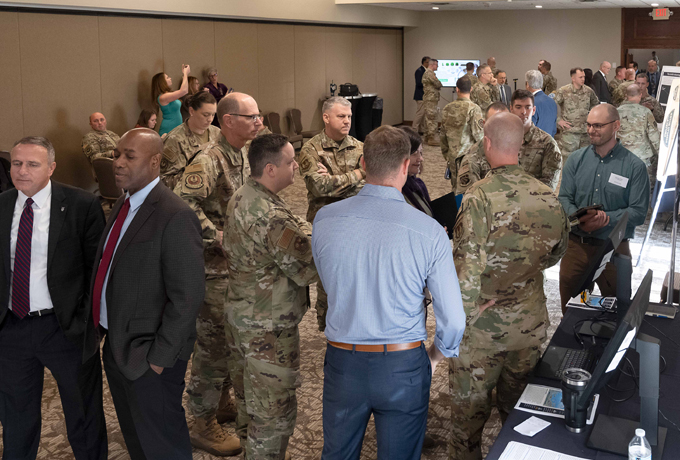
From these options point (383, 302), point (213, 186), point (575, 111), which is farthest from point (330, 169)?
point (575, 111)

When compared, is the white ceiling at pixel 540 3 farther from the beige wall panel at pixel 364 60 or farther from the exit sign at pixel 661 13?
the beige wall panel at pixel 364 60

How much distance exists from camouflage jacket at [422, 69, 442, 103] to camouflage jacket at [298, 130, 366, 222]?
11.0m

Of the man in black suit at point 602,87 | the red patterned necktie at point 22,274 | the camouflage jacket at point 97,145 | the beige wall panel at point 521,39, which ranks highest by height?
the beige wall panel at point 521,39

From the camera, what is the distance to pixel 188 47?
1062 centimetres

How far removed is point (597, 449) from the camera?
6.78 ft

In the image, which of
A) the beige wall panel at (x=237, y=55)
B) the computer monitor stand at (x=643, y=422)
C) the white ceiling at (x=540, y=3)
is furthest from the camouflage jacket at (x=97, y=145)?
the computer monitor stand at (x=643, y=422)

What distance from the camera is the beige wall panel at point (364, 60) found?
16002 mm

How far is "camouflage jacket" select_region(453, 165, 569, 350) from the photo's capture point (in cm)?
261

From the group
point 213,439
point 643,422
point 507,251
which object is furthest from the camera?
point 213,439

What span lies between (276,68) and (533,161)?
9.09 metres

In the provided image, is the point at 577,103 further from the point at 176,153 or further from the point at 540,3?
the point at 176,153

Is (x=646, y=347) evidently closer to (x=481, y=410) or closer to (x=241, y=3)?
(x=481, y=410)

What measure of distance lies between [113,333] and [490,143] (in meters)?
1.79

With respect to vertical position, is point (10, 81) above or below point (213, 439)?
above
